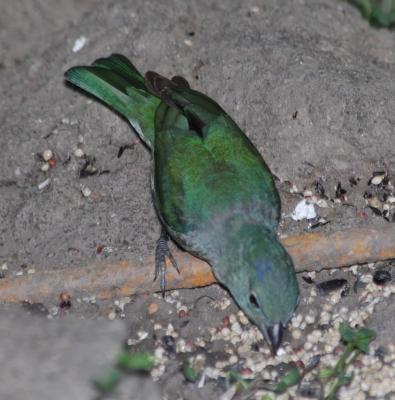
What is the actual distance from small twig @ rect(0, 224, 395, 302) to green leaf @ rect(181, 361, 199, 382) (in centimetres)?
65

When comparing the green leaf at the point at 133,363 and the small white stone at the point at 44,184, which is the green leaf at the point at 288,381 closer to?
the green leaf at the point at 133,363

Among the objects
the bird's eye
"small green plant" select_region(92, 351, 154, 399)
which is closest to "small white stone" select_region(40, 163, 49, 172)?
"small green plant" select_region(92, 351, 154, 399)

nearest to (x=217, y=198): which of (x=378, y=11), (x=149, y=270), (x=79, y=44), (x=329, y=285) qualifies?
(x=149, y=270)

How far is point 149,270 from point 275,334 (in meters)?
1.07

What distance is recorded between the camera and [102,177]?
24.9 feet

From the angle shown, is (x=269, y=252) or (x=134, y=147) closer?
(x=269, y=252)

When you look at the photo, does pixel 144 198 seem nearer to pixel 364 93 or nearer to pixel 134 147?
pixel 134 147

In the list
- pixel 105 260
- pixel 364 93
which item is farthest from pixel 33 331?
pixel 364 93

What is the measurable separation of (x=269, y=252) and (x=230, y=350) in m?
0.81

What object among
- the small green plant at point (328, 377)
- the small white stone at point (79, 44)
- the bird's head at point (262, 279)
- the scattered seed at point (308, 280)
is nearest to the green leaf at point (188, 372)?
the small green plant at point (328, 377)

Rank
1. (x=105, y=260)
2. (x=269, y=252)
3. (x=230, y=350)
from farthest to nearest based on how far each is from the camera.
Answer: (x=105, y=260), (x=230, y=350), (x=269, y=252)

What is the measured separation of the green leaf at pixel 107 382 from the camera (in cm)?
609

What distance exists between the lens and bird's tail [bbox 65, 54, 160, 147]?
7.57m

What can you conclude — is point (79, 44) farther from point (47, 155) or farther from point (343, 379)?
point (343, 379)
